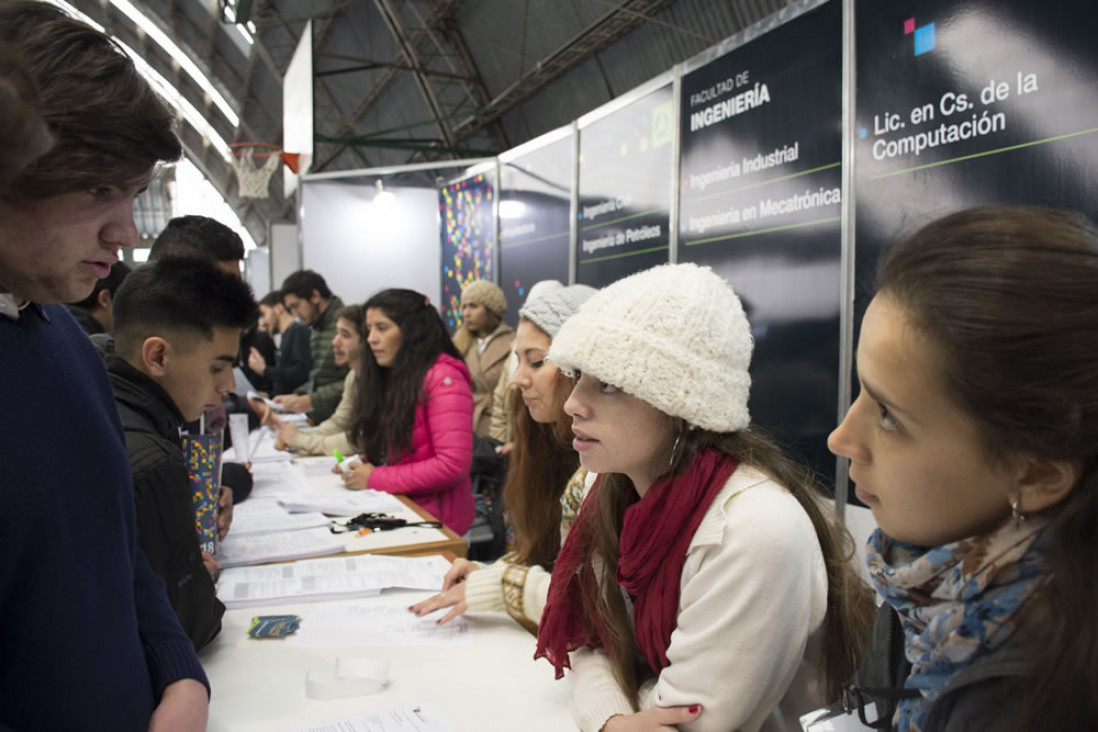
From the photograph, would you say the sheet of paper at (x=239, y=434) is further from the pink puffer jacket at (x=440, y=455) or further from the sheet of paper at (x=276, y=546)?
the sheet of paper at (x=276, y=546)

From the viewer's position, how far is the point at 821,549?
1.24 m

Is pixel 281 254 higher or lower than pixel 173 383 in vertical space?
higher

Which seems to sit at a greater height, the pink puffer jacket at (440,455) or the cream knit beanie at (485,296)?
the cream knit beanie at (485,296)

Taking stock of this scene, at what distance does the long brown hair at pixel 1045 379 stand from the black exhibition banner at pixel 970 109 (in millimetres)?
1059

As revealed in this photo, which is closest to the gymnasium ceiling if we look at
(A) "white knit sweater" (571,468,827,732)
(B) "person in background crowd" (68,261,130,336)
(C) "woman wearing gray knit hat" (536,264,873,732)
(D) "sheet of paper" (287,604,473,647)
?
(B) "person in background crowd" (68,261,130,336)

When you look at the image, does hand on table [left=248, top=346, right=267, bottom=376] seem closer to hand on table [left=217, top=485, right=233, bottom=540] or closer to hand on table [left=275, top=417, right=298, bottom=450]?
hand on table [left=275, top=417, right=298, bottom=450]

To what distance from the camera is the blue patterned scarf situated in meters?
0.70

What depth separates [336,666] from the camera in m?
1.39

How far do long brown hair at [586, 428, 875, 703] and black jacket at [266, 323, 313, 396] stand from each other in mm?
5373

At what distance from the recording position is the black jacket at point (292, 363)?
6367 mm

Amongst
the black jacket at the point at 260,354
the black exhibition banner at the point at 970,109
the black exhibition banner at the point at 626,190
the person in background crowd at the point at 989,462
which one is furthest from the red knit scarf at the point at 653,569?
the black jacket at the point at 260,354

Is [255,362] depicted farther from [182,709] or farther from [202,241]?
[182,709]

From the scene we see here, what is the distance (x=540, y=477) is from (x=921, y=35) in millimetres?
1747

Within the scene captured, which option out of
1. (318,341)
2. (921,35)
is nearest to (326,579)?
(921,35)
